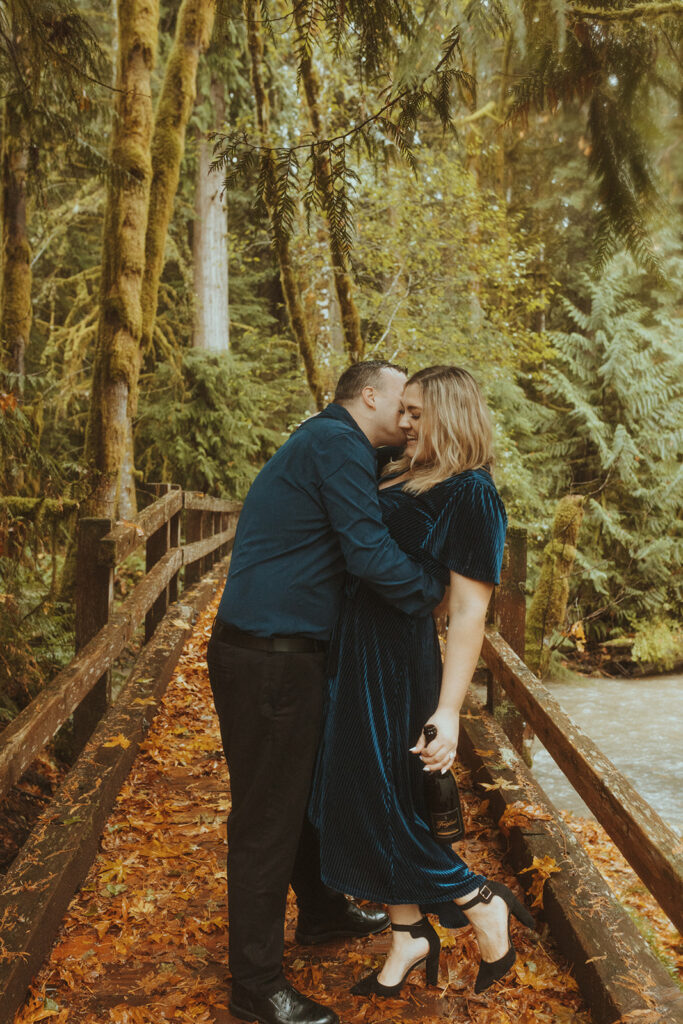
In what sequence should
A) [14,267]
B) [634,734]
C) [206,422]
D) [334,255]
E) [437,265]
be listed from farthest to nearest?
[437,265] → [206,422] → [634,734] → [14,267] → [334,255]

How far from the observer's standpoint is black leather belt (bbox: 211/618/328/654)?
2.47 metres

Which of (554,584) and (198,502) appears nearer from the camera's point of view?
(198,502)

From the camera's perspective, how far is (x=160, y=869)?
3467 mm

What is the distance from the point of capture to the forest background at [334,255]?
137 inches

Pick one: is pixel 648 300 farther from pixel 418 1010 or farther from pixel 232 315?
pixel 418 1010

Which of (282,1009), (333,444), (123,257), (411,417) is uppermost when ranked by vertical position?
(123,257)

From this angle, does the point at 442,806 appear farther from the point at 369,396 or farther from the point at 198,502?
the point at 198,502

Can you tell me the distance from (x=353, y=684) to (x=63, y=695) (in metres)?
1.29

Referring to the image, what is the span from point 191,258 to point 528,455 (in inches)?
318

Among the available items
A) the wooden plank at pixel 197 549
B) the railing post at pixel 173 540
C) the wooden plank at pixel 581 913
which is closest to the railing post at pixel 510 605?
the wooden plank at pixel 581 913

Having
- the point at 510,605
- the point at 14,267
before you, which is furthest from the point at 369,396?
the point at 14,267

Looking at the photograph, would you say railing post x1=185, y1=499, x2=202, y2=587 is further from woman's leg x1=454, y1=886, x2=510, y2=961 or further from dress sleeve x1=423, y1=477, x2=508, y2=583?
woman's leg x1=454, y1=886, x2=510, y2=961

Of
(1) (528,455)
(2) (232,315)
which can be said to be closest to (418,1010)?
(1) (528,455)

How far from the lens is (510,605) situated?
478cm
